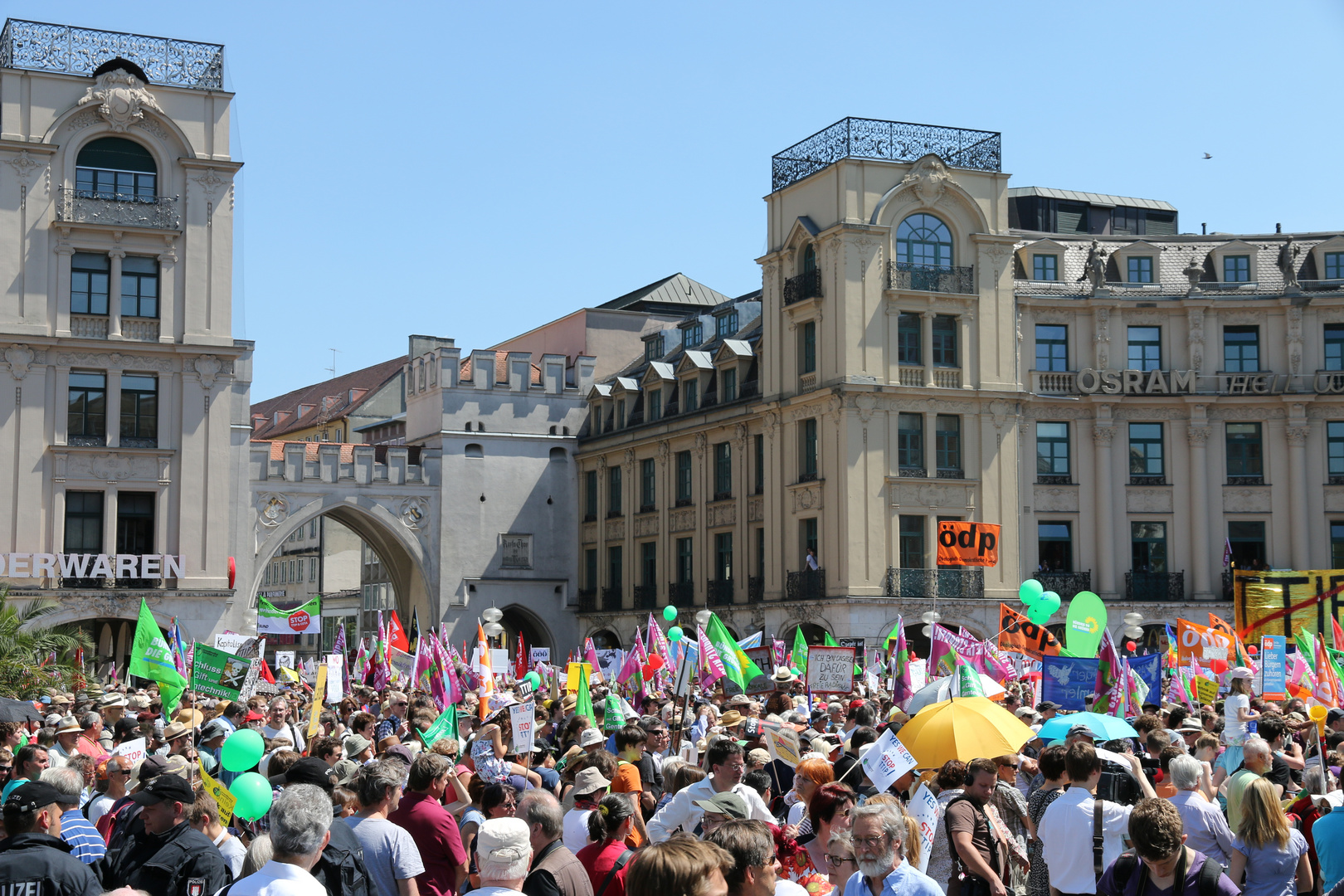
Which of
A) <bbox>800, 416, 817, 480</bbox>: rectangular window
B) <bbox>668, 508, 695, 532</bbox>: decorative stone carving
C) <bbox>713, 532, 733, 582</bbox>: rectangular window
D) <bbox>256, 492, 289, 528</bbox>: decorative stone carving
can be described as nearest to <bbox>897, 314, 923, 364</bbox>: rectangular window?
<bbox>800, 416, 817, 480</bbox>: rectangular window

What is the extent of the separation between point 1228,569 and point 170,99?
32.6m

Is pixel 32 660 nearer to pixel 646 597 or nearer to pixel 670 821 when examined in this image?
pixel 670 821

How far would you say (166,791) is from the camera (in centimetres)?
823

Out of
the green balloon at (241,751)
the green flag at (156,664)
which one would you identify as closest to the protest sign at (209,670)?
the green flag at (156,664)

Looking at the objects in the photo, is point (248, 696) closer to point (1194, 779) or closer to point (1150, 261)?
point (1194, 779)

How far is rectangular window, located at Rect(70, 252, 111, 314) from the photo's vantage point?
4312cm

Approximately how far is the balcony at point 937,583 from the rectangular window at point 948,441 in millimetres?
3021

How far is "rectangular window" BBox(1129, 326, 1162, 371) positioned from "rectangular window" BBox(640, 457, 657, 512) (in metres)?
16.4

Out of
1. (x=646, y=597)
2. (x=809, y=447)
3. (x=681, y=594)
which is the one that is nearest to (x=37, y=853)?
(x=809, y=447)

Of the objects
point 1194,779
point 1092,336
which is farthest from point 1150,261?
point 1194,779

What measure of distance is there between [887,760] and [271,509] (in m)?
45.4

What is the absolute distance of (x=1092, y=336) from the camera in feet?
152

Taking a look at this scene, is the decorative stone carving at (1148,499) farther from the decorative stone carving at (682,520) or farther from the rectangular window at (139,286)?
the rectangular window at (139,286)

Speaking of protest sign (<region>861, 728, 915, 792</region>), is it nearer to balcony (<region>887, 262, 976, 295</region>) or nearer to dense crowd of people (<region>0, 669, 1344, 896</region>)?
dense crowd of people (<region>0, 669, 1344, 896</region>)
